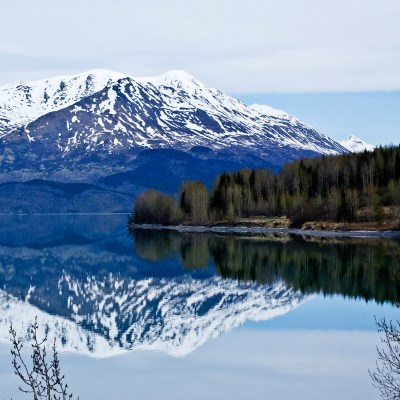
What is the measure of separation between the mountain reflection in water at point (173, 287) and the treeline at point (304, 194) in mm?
31804

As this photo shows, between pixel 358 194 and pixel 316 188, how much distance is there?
64.7ft

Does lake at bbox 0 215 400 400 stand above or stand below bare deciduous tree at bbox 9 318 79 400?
below

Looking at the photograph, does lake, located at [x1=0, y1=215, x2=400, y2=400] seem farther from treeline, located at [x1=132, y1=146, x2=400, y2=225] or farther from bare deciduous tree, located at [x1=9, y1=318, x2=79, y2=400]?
treeline, located at [x1=132, y1=146, x2=400, y2=225]

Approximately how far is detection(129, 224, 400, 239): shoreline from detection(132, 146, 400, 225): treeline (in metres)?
2.77

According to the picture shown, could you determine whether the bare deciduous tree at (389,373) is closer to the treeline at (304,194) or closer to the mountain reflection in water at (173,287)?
the mountain reflection in water at (173,287)

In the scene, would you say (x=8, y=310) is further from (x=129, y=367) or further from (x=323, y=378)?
(x=323, y=378)

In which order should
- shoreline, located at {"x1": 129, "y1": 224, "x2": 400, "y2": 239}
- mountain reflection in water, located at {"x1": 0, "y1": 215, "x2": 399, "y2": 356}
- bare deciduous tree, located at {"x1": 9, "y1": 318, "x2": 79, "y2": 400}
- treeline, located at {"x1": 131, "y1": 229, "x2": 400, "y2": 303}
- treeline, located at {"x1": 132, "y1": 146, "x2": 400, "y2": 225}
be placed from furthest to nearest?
treeline, located at {"x1": 132, "y1": 146, "x2": 400, "y2": 225} < shoreline, located at {"x1": 129, "y1": 224, "x2": 400, "y2": 239} < treeline, located at {"x1": 131, "y1": 229, "x2": 400, "y2": 303} < mountain reflection in water, located at {"x1": 0, "y1": 215, "x2": 399, "y2": 356} < bare deciduous tree, located at {"x1": 9, "y1": 318, "x2": 79, "y2": 400}

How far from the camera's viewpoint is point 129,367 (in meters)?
30.4

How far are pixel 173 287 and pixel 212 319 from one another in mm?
17814

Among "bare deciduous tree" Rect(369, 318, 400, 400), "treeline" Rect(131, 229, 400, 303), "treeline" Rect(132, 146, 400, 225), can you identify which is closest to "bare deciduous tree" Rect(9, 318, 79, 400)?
"bare deciduous tree" Rect(369, 318, 400, 400)

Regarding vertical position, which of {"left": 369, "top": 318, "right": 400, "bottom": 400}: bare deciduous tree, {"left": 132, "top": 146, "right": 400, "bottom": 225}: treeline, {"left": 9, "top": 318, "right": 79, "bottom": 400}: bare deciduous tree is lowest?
{"left": 369, "top": 318, "right": 400, "bottom": 400}: bare deciduous tree

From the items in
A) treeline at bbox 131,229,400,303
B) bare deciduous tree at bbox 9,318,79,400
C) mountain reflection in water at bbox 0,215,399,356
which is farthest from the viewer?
treeline at bbox 131,229,400,303

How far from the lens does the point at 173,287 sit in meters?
61.1

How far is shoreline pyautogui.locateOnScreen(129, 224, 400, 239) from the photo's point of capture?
116 meters
